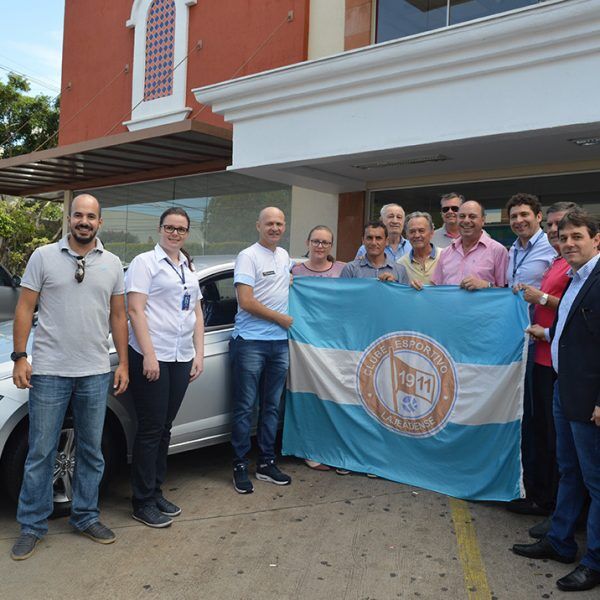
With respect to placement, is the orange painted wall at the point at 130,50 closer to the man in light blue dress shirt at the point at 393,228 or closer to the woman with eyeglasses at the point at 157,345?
the man in light blue dress shirt at the point at 393,228

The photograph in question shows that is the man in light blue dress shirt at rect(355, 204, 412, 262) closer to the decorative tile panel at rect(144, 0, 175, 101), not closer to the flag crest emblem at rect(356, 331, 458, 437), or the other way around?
the flag crest emblem at rect(356, 331, 458, 437)

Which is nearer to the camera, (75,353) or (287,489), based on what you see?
(75,353)

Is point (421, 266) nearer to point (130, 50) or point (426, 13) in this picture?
point (426, 13)

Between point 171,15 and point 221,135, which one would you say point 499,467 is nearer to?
point 221,135

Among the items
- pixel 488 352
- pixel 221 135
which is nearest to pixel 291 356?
pixel 488 352

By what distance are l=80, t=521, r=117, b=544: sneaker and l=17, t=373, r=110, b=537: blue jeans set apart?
30 mm

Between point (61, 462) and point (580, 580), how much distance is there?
3.08 metres

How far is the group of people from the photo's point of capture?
325cm

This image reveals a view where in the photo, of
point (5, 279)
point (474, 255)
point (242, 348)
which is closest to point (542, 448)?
point (474, 255)

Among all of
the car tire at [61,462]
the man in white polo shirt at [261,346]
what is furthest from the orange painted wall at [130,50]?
the car tire at [61,462]

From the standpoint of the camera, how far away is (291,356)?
507 centimetres

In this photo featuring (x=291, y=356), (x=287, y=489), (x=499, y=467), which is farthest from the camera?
(x=291, y=356)

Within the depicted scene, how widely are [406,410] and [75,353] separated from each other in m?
2.40

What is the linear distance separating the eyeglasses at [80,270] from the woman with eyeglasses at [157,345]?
31 centimetres
